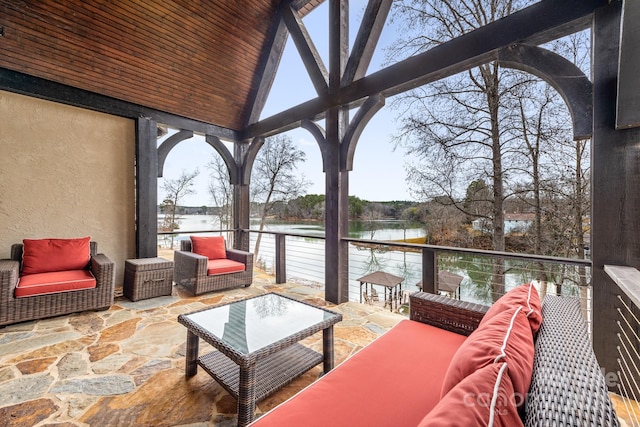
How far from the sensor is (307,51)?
4.09m

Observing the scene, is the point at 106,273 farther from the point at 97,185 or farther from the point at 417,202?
the point at 417,202

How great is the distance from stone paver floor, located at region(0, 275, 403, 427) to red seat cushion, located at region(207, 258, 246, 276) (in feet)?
2.45

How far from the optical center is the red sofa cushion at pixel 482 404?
57cm

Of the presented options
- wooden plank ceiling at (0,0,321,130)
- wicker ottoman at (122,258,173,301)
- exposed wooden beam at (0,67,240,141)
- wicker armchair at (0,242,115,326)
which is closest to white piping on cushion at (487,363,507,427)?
wicker armchair at (0,242,115,326)

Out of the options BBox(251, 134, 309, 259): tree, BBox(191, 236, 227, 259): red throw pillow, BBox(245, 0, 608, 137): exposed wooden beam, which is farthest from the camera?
BBox(251, 134, 309, 259): tree

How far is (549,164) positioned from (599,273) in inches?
120

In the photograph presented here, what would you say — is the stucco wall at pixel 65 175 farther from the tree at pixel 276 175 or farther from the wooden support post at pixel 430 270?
the tree at pixel 276 175

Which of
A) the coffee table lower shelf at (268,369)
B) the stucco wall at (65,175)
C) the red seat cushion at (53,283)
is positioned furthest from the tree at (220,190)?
the coffee table lower shelf at (268,369)

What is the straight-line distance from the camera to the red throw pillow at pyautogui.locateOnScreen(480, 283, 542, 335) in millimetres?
1116

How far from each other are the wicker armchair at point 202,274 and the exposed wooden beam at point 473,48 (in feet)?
8.64

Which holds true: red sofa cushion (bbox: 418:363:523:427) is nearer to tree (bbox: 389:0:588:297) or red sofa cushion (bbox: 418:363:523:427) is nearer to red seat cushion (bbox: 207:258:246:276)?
red seat cushion (bbox: 207:258:246:276)

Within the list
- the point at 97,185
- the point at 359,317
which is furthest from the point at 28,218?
the point at 359,317

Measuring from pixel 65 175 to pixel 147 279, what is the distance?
6.15ft

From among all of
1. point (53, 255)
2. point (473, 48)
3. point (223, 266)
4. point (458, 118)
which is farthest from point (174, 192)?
point (473, 48)
